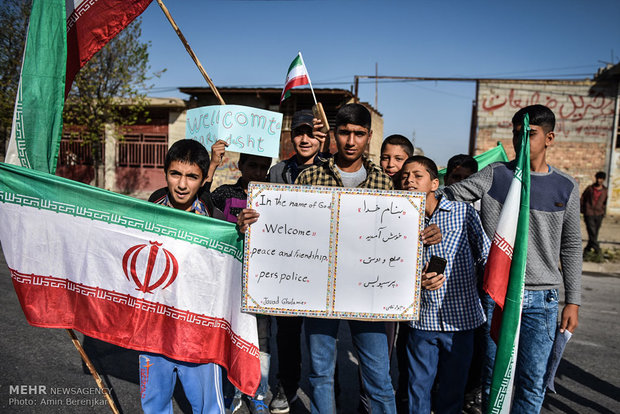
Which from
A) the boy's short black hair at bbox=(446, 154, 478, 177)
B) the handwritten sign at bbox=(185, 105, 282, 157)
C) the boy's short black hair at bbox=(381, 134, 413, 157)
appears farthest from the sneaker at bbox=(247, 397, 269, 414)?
the boy's short black hair at bbox=(446, 154, 478, 177)

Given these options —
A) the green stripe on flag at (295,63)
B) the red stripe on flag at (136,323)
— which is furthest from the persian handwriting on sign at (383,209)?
the green stripe on flag at (295,63)

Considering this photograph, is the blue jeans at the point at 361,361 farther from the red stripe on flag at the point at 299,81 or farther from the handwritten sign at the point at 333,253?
the red stripe on flag at the point at 299,81

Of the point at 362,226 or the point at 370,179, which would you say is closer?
the point at 362,226

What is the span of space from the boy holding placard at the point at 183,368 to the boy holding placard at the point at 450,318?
1.21 meters

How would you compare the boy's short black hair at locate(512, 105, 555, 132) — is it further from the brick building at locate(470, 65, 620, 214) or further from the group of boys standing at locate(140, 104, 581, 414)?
the brick building at locate(470, 65, 620, 214)

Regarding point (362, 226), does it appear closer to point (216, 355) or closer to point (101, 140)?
point (216, 355)

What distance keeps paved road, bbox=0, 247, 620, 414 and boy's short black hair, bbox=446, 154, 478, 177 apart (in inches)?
83.7

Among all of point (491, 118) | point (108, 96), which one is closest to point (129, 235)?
point (108, 96)

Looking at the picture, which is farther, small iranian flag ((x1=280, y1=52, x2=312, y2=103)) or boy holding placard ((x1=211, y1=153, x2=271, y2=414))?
small iranian flag ((x1=280, y1=52, x2=312, y2=103))

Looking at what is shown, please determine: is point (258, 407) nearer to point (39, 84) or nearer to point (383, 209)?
point (383, 209)

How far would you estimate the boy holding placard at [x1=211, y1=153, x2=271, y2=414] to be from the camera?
309 cm

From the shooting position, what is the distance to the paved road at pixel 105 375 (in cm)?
307

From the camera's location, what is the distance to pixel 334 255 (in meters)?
2.27

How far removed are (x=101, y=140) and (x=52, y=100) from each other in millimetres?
18293
